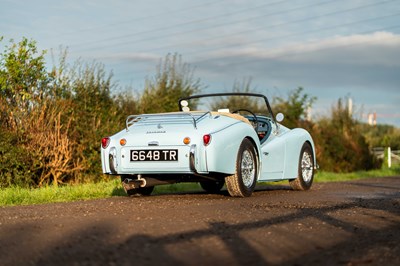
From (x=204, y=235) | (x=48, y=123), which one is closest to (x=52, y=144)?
(x=48, y=123)

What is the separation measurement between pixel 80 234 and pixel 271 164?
599 cm

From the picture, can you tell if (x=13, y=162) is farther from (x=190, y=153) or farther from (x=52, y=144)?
(x=190, y=153)

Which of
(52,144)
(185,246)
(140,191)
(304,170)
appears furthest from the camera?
(52,144)

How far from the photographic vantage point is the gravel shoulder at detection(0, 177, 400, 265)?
16.4 ft

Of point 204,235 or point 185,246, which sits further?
point 204,235

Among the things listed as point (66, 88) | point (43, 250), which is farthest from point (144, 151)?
point (66, 88)

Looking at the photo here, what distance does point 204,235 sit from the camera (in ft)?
19.3

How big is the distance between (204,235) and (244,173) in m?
4.86

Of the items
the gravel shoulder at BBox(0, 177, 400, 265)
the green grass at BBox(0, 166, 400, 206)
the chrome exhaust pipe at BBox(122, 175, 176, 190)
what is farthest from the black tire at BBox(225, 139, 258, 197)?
the green grass at BBox(0, 166, 400, 206)

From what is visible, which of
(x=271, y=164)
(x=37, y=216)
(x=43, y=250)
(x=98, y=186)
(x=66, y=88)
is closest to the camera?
(x=43, y=250)

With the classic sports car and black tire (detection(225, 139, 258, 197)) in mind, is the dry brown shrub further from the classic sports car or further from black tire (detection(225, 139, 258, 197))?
black tire (detection(225, 139, 258, 197))

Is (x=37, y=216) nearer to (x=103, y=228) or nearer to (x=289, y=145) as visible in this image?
(x=103, y=228)

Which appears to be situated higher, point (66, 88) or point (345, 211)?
point (66, 88)

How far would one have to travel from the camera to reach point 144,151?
10133 millimetres
